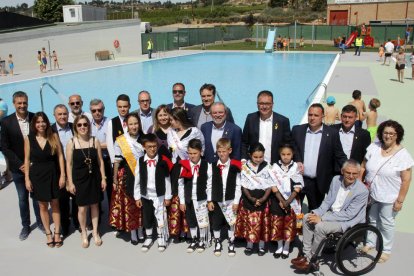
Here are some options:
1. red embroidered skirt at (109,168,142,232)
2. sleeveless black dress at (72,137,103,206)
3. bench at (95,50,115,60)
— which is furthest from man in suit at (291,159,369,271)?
bench at (95,50,115,60)

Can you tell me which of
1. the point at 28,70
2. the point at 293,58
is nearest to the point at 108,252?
the point at 28,70

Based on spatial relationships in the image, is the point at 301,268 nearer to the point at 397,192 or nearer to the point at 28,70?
the point at 397,192

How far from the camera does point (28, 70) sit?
25328 millimetres

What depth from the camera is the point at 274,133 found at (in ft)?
15.4

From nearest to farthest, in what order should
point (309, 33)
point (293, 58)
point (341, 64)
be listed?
1. point (341, 64)
2. point (293, 58)
3. point (309, 33)

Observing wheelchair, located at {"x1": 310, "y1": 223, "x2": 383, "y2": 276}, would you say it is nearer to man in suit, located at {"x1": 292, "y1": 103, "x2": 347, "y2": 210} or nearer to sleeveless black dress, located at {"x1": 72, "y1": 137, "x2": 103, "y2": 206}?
man in suit, located at {"x1": 292, "y1": 103, "x2": 347, "y2": 210}

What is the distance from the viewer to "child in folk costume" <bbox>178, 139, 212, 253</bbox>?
4.42 metres

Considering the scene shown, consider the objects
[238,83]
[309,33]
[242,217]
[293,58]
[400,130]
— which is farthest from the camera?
[309,33]

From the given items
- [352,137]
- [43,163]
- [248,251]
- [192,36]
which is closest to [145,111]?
[43,163]

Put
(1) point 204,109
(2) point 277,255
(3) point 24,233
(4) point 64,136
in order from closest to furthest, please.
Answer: (2) point 277,255
(4) point 64,136
(3) point 24,233
(1) point 204,109

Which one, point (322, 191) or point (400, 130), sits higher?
point (400, 130)

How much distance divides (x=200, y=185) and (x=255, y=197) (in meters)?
0.64

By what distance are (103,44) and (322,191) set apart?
97.9ft

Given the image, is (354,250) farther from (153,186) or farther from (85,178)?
(85,178)
